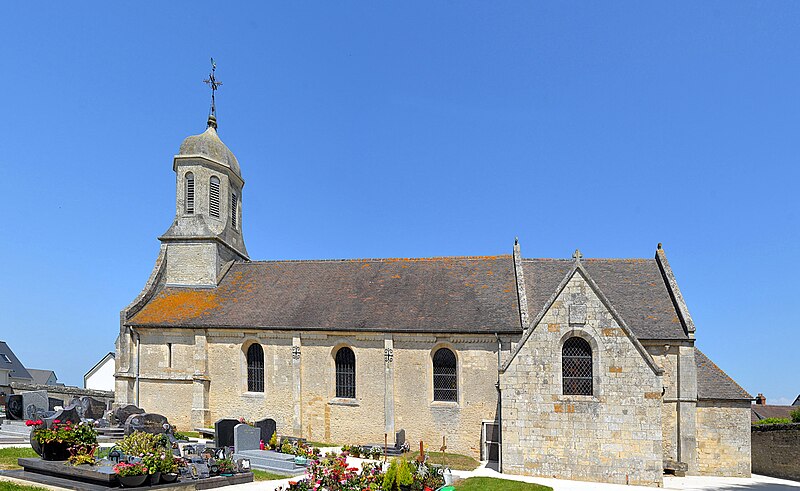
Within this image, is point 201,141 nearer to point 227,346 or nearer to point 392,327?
point 227,346

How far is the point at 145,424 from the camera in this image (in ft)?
72.8

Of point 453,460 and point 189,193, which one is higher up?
point 189,193

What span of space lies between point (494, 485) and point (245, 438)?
9289 mm

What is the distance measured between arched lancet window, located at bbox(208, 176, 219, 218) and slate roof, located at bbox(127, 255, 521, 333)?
3.82m

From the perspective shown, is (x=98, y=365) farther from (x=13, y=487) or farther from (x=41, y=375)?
(x=13, y=487)

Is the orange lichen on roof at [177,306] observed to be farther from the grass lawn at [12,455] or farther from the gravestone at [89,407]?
the grass lawn at [12,455]

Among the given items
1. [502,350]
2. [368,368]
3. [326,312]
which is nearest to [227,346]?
[326,312]

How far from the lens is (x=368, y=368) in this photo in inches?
974

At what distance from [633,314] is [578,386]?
20.7 ft

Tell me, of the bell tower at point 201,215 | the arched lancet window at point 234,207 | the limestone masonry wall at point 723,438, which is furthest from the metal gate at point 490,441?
the arched lancet window at point 234,207

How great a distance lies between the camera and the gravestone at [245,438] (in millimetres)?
19047

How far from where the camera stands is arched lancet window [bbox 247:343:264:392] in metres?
26.2

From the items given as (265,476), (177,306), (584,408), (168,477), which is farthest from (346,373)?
(168,477)

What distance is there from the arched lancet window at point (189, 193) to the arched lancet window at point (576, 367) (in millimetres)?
22827
